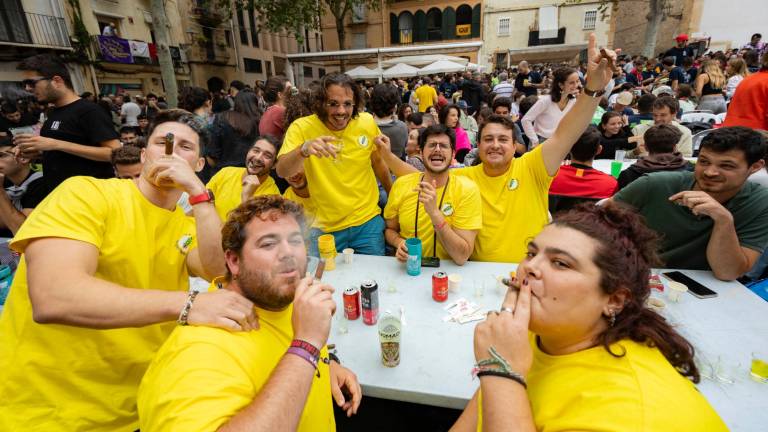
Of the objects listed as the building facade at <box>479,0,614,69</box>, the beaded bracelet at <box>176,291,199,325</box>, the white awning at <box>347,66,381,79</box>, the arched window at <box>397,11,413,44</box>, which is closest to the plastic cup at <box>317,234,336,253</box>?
the beaded bracelet at <box>176,291,199,325</box>

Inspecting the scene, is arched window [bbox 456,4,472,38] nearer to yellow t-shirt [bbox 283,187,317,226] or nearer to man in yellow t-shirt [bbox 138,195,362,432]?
yellow t-shirt [bbox 283,187,317,226]

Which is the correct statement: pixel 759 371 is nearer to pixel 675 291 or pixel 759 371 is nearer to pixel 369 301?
pixel 675 291

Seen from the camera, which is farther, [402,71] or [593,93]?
[402,71]

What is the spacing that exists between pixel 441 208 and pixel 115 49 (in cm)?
1832

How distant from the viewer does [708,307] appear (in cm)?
195

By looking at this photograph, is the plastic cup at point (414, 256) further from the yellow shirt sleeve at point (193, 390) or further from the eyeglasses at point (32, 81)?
the eyeglasses at point (32, 81)

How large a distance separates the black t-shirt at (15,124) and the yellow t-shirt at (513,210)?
23.4ft

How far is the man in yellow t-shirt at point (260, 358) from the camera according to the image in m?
0.95

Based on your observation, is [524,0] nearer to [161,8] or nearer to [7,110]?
[161,8]

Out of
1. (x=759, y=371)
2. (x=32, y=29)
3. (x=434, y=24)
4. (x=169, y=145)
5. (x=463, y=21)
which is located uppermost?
(x=434, y=24)

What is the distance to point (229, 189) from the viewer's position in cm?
304

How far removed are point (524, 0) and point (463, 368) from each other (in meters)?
33.3

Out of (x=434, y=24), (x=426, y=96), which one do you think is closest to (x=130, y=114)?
(x=426, y=96)

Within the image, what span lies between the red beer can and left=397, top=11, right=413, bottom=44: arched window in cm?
3423
